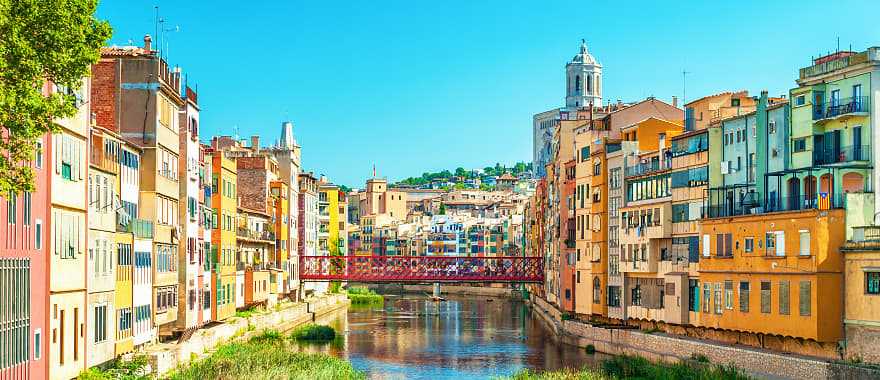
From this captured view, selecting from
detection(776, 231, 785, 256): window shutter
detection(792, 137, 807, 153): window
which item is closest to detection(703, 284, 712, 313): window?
detection(776, 231, 785, 256): window shutter

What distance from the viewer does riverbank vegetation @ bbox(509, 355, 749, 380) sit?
44000 mm

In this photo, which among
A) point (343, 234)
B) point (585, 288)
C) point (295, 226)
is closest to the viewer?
point (585, 288)

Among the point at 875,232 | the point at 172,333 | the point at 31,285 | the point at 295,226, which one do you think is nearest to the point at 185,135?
the point at 172,333

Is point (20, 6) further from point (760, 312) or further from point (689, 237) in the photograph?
point (689, 237)

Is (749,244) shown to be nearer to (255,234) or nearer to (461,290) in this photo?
(255,234)

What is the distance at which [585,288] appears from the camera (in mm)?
73875

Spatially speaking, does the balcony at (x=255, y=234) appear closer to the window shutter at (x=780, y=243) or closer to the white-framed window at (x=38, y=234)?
the window shutter at (x=780, y=243)

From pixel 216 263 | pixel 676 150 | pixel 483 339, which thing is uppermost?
pixel 676 150

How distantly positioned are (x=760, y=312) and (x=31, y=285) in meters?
28.1

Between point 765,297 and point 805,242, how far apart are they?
12.4 ft

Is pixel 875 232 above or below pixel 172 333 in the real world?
above

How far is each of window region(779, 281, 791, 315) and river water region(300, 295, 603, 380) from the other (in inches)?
459

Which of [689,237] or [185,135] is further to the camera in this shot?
[689,237]

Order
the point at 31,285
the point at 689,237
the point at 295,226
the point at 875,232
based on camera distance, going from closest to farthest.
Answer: the point at 31,285 → the point at 875,232 → the point at 689,237 → the point at 295,226
